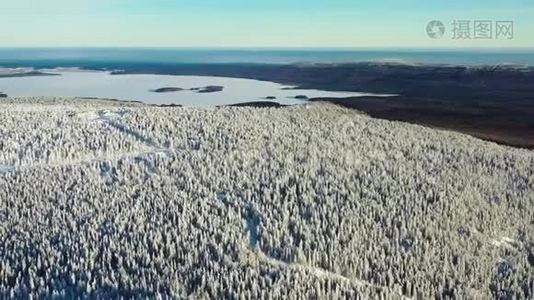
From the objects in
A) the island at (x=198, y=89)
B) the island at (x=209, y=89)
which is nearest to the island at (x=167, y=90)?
the island at (x=198, y=89)

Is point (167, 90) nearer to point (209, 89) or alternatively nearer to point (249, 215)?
point (209, 89)

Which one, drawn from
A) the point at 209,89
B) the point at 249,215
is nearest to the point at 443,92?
the point at 209,89

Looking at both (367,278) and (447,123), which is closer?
(367,278)

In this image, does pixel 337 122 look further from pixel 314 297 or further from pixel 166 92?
pixel 166 92

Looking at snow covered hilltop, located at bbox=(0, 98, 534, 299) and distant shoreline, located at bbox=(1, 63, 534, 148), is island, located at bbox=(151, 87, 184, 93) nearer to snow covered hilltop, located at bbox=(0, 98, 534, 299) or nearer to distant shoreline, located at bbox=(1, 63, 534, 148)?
distant shoreline, located at bbox=(1, 63, 534, 148)

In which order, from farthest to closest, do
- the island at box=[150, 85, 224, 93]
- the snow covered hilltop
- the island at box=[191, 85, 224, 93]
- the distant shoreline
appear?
the island at box=[150, 85, 224, 93], the island at box=[191, 85, 224, 93], the distant shoreline, the snow covered hilltop

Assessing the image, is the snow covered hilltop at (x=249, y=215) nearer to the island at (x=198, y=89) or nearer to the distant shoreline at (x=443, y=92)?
the distant shoreline at (x=443, y=92)

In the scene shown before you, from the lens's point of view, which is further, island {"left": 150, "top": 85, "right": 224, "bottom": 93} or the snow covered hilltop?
island {"left": 150, "top": 85, "right": 224, "bottom": 93}

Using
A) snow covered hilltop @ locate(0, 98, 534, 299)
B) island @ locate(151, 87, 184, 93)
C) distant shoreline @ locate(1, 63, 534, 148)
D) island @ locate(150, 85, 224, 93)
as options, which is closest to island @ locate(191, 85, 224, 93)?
island @ locate(150, 85, 224, 93)

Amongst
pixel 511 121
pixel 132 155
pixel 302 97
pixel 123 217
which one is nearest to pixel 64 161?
pixel 132 155
